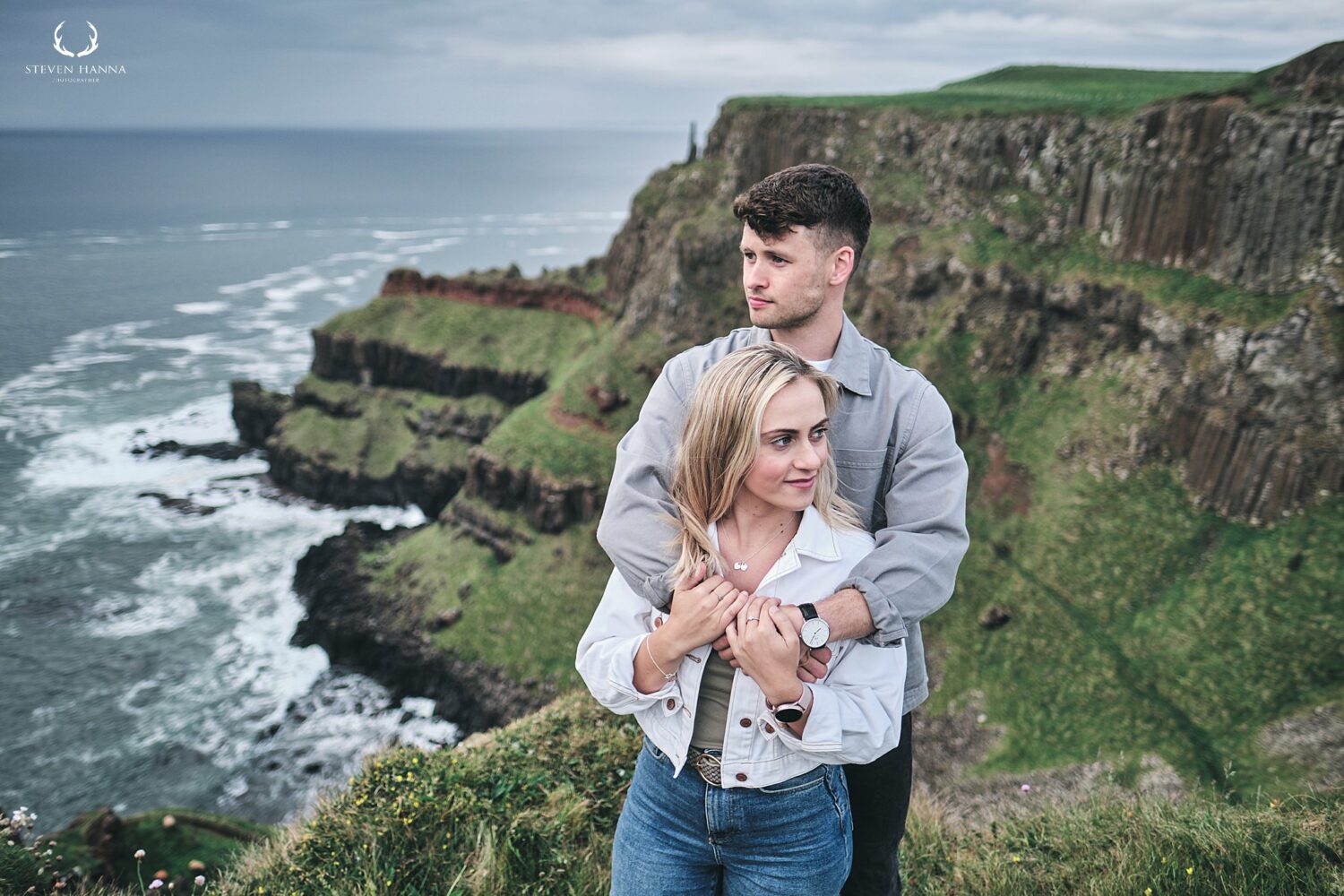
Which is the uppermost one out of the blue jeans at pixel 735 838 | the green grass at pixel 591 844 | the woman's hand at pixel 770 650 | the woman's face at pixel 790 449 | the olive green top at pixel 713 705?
the woman's face at pixel 790 449

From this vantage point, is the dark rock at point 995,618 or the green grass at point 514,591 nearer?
the dark rock at point 995,618

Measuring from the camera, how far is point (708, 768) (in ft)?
14.3

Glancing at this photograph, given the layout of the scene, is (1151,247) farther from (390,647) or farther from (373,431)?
(373,431)

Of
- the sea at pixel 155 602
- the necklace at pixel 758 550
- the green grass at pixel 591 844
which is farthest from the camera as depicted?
the sea at pixel 155 602

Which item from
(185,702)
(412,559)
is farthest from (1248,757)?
(185,702)

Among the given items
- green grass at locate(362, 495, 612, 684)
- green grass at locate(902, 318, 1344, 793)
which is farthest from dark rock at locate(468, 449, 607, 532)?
green grass at locate(902, 318, 1344, 793)

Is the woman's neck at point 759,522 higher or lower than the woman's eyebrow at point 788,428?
lower

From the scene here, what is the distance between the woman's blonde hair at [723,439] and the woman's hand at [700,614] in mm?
167

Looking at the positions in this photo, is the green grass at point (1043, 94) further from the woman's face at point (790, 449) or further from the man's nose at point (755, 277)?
the woman's face at point (790, 449)

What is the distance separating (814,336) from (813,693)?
2.09 m

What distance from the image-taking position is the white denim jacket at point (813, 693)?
3986 millimetres

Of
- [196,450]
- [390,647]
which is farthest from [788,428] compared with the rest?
[196,450]

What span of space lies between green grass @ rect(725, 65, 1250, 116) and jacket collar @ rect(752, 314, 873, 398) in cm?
4240

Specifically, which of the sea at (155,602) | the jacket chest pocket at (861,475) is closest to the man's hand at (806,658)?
the jacket chest pocket at (861,475)
